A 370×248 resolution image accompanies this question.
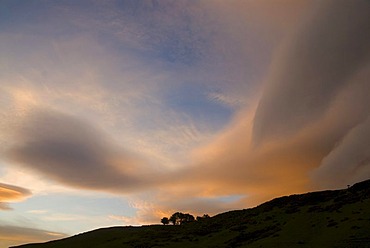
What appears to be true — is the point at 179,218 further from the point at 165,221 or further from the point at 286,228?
the point at 286,228

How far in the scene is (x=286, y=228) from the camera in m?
73.2

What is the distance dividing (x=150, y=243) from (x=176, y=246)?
37.9 feet

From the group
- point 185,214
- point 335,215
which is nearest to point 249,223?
point 335,215

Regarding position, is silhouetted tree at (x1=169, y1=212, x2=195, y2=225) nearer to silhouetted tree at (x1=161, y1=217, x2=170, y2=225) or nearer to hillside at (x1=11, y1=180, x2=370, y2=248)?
silhouetted tree at (x1=161, y1=217, x2=170, y2=225)

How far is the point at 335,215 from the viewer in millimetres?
71000

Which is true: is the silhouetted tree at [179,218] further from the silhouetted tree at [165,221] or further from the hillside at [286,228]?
the hillside at [286,228]

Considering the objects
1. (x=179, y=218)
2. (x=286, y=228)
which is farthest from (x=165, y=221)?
(x=286, y=228)

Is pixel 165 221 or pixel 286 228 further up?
pixel 165 221

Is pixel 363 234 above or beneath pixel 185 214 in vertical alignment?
beneath

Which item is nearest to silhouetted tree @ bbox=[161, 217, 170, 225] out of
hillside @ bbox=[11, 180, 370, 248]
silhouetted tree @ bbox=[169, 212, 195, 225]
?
silhouetted tree @ bbox=[169, 212, 195, 225]

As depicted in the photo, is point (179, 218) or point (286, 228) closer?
point (286, 228)

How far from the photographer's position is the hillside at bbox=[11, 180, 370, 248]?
198 feet

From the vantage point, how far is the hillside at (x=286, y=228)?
198 ft

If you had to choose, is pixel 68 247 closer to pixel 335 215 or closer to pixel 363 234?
pixel 335 215
